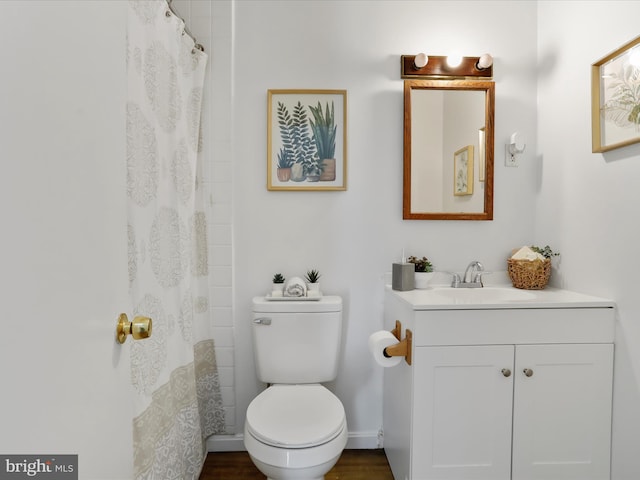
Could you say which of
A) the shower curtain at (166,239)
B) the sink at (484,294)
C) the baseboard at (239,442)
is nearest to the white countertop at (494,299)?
the sink at (484,294)

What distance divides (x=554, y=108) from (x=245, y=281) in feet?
5.60

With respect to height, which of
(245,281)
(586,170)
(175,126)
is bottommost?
(245,281)

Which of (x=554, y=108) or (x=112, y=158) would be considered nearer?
(x=112, y=158)

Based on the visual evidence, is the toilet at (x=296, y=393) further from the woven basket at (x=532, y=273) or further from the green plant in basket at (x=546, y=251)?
the green plant in basket at (x=546, y=251)

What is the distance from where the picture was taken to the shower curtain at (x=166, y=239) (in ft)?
4.04

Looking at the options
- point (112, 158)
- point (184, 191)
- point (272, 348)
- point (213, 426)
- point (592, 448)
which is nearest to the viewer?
point (112, 158)

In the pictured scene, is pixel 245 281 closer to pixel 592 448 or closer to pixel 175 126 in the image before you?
pixel 175 126

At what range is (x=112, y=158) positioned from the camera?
27.8 inches

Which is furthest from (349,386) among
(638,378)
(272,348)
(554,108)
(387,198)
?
(554,108)

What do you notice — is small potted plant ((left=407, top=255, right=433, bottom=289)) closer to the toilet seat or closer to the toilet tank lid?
the toilet tank lid

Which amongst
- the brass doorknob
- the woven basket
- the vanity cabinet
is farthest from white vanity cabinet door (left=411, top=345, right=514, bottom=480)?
the brass doorknob

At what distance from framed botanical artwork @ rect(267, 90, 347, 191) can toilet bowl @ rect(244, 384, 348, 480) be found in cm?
102

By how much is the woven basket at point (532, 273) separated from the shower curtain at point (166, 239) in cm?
151

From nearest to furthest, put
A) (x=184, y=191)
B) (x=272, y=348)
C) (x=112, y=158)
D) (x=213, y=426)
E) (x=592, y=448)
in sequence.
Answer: (x=112, y=158), (x=592, y=448), (x=184, y=191), (x=272, y=348), (x=213, y=426)
